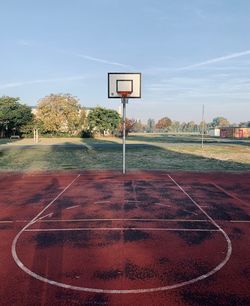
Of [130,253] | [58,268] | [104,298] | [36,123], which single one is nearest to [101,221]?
[130,253]

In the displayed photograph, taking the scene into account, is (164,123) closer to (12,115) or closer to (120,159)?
(12,115)

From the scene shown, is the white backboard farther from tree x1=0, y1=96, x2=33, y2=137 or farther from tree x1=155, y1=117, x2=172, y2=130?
tree x1=155, y1=117, x2=172, y2=130

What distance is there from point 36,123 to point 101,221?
6406 centimetres

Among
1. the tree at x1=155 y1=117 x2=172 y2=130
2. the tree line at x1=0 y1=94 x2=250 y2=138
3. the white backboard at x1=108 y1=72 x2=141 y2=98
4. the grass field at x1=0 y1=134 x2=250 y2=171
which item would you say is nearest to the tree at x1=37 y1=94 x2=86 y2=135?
the tree line at x1=0 y1=94 x2=250 y2=138

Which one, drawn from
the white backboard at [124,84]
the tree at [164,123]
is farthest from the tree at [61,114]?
the tree at [164,123]

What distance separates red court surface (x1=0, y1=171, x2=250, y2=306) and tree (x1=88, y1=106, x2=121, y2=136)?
6165 cm

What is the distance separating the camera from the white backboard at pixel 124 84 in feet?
71.7

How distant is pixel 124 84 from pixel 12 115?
163 feet

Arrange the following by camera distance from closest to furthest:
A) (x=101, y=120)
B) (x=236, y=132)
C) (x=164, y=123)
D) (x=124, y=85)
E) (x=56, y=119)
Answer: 1. (x=124, y=85)
2. (x=56, y=119)
3. (x=101, y=120)
4. (x=236, y=132)
5. (x=164, y=123)

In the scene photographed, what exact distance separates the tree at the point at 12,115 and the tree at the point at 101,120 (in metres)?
14.2

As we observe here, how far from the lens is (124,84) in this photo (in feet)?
72.0

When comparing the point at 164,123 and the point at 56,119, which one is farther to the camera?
the point at 164,123

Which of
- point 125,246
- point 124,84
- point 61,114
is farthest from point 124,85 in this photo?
point 61,114

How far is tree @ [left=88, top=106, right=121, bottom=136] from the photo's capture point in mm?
76625
